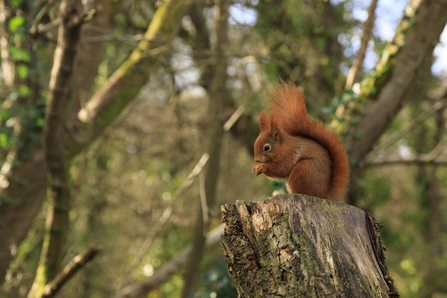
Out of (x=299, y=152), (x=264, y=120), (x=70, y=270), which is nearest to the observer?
(x=299, y=152)

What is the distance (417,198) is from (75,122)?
19.0 ft

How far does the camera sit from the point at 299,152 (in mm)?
1746

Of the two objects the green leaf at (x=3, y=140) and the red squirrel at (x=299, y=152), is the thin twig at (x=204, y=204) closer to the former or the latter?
the red squirrel at (x=299, y=152)

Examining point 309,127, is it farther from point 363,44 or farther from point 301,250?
point 363,44

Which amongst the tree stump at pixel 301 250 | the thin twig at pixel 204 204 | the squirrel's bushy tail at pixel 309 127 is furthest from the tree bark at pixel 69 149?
the tree stump at pixel 301 250

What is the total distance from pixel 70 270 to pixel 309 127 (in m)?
1.74

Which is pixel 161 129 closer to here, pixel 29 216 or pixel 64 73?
pixel 29 216

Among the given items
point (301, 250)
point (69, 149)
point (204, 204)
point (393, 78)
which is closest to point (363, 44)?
point (393, 78)

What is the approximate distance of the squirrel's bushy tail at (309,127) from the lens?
5.62 ft

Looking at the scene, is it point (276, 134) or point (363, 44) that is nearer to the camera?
point (276, 134)

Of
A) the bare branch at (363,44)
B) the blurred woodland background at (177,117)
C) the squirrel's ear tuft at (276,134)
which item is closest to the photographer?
the squirrel's ear tuft at (276,134)

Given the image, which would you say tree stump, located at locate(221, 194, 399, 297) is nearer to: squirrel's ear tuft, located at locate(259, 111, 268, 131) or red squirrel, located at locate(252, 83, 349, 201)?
red squirrel, located at locate(252, 83, 349, 201)

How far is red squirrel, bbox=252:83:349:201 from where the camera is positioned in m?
1.65

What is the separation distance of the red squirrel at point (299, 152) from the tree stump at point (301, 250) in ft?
0.87
